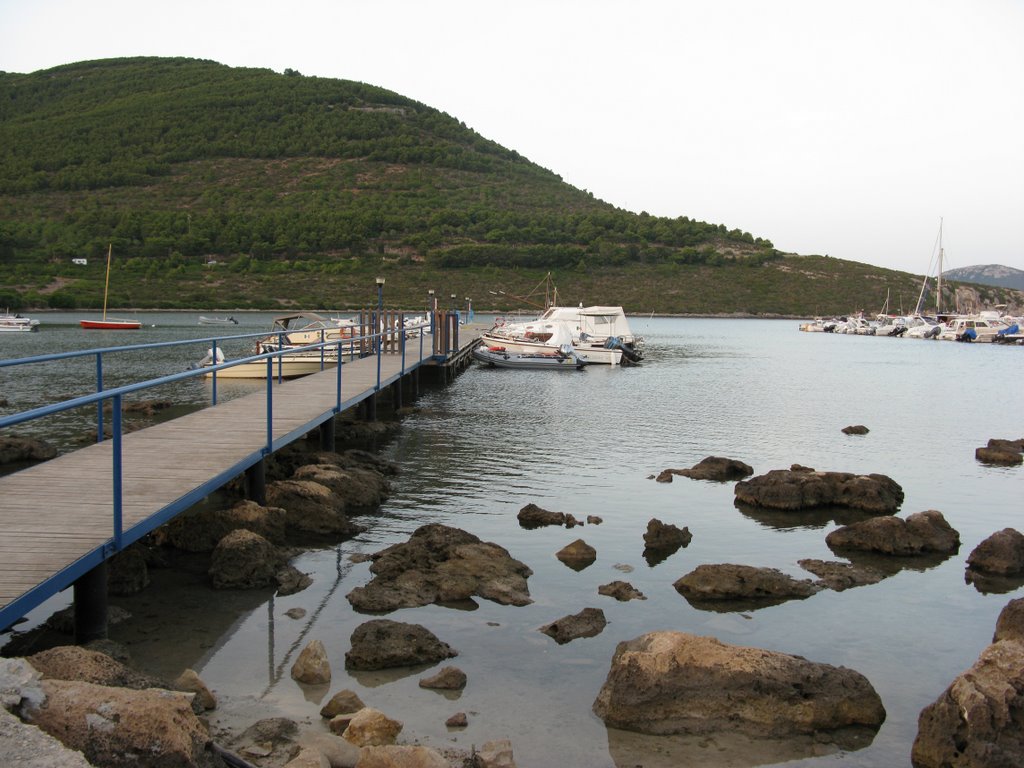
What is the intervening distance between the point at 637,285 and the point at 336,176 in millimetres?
35729

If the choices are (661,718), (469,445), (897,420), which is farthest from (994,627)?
(897,420)

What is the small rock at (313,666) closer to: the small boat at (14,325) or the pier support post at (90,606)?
the pier support post at (90,606)

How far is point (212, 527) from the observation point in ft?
32.1

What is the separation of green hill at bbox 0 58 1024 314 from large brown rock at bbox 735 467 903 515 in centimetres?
6416

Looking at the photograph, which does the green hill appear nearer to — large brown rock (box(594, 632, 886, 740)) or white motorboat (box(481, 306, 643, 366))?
white motorboat (box(481, 306, 643, 366))

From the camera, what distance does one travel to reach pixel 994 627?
8.39m

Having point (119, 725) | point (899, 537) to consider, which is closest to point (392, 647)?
point (119, 725)

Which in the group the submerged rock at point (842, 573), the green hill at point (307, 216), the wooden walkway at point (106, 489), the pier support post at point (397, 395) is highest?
the green hill at point (307, 216)

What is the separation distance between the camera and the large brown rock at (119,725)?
3984 millimetres

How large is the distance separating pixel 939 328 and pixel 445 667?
76737 mm

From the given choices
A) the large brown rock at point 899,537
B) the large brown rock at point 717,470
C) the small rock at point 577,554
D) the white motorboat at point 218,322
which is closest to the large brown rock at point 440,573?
the small rock at point 577,554

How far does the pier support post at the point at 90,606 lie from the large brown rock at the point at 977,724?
5.54 m

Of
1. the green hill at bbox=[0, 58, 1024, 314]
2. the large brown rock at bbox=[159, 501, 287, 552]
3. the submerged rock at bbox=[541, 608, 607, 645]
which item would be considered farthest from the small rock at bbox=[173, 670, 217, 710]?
the green hill at bbox=[0, 58, 1024, 314]

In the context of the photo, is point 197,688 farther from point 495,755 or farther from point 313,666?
point 495,755
